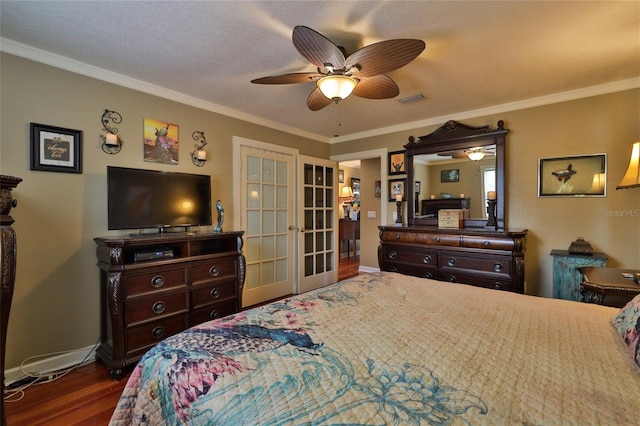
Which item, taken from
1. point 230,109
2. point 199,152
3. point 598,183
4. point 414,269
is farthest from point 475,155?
point 199,152

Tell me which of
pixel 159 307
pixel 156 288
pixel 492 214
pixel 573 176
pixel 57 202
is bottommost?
pixel 159 307

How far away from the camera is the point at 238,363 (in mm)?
916

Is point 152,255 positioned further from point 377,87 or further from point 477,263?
point 477,263

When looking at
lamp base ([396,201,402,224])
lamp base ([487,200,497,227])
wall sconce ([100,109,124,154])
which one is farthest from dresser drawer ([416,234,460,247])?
wall sconce ([100,109,124,154])

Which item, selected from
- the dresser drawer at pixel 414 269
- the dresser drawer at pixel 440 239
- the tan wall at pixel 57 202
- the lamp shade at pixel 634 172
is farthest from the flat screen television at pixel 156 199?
the lamp shade at pixel 634 172

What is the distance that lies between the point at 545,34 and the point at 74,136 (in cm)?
361

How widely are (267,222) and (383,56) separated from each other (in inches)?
104

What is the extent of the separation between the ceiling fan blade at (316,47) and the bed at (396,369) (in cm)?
143

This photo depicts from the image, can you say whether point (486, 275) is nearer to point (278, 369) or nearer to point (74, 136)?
point (278, 369)

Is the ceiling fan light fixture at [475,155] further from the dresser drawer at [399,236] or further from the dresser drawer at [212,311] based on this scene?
the dresser drawer at [212,311]

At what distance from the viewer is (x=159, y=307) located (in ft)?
7.66

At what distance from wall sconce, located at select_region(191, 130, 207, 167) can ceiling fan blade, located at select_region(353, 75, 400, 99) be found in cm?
182

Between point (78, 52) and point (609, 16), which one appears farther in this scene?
point (78, 52)

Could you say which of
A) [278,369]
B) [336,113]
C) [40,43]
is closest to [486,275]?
[336,113]
